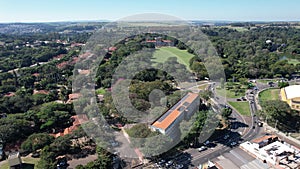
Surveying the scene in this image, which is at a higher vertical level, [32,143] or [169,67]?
[169,67]

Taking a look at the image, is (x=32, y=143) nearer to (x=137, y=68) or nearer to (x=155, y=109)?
(x=155, y=109)

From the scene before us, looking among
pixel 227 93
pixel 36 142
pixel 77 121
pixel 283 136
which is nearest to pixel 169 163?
pixel 36 142

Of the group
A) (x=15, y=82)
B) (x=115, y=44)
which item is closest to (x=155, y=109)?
(x=15, y=82)

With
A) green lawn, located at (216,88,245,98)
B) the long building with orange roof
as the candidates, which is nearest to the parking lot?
the long building with orange roof

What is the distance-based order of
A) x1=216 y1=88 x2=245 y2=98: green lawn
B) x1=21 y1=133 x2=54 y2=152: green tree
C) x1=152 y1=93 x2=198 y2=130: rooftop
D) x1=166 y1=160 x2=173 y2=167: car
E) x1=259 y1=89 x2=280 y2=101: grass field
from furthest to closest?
x1=216 y1=88 x2=245 y2=98: green lawn → x1=259 y1=89 x2=280 y2=101: grass field → x1=152 y1=93 x2=198 y2=130: rooftop → x1=21 y1=133 x2=54 y2=152: green tree → x1=166 y1=160 x2=173 y2=167: car

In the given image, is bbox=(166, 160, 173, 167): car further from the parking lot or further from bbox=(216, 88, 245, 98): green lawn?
bbox=(216, 88, 245, 98): green lawn

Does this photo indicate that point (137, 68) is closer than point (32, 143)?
No

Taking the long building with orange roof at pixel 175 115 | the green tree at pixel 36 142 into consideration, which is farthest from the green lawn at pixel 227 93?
the green tree at pixel 36 142
